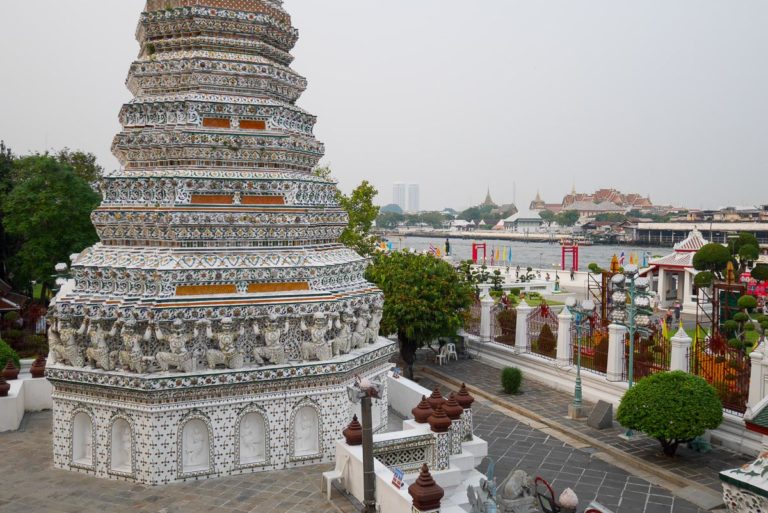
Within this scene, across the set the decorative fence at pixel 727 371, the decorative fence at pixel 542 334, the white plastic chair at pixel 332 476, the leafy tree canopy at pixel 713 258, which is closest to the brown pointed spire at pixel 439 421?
the white plastic chair at pixel 332 476

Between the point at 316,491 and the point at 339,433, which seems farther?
the point at 339,433

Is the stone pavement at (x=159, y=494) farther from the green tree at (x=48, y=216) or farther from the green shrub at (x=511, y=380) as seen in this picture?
the green tree at (x=48, y=216)

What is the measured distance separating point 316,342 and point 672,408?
20.7ft

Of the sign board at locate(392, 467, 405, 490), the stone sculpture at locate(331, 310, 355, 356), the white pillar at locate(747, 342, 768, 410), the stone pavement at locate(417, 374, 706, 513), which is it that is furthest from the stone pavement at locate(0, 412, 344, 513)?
the white pillar at locate(747, 342, 768, 410)

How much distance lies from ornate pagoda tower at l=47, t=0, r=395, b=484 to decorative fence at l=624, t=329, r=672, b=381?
242 inches

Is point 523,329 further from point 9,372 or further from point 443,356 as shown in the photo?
point 9,372

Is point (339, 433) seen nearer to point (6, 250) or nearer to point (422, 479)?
point (422, 479)

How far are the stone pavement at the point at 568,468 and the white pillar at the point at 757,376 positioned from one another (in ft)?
9.64

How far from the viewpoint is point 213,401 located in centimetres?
1094

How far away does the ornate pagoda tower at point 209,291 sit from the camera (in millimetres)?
10867

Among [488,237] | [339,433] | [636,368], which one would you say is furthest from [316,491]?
[488,237]

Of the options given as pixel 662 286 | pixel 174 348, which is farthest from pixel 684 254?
pixel 174 348

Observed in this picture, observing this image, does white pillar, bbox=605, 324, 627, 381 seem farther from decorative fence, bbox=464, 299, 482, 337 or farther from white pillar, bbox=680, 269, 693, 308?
white pillar, bbox=680, 269, 693, 308

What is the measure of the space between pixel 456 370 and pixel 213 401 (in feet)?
33.5
